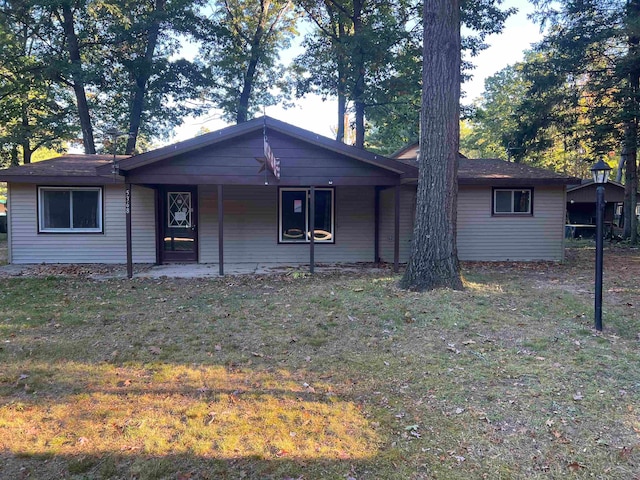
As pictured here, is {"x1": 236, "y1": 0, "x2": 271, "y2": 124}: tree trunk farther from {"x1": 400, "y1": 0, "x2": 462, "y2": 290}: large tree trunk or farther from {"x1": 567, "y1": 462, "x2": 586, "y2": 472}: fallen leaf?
{"x1": 567, "y1": 462, "x2": 586, "y2": 472}: fallen leaf

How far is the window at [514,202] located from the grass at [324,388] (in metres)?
5.47

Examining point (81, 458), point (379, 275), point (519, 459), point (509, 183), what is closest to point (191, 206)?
point (379, 275)

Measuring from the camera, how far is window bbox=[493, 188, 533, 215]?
1205 centimetres

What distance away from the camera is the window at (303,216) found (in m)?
11.8

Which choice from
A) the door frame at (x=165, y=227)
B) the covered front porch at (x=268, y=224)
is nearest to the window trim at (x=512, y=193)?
the covered front porch at (x=268, y=224)

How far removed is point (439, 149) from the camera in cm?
709

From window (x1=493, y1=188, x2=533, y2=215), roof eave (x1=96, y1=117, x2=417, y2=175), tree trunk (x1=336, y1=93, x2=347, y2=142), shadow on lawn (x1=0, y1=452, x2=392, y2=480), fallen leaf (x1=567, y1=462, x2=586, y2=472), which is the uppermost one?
tree trunk (x1=336, y1=93, x2=347, y2=142)

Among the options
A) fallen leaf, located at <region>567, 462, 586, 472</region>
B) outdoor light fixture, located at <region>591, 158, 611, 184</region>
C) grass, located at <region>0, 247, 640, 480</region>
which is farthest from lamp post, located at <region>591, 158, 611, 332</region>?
fallen leaf, located at <region>567, 462, 586, 472</region>

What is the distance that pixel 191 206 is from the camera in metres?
11.6

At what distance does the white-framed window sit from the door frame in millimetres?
1543

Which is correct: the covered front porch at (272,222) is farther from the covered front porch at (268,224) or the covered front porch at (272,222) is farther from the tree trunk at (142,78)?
the tree trunk at (142,78)

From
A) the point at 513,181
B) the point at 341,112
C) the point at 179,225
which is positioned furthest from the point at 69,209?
the point at 341,112

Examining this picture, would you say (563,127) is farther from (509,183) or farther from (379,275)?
(379,275)

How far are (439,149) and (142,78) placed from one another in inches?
677
